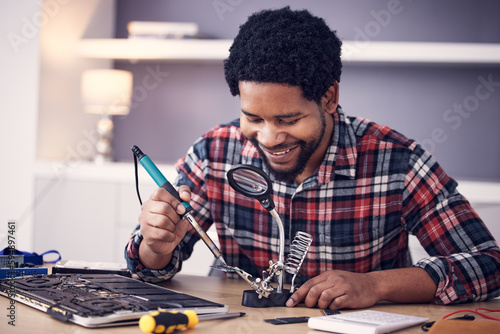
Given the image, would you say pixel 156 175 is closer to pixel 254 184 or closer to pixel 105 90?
pixel 254 184

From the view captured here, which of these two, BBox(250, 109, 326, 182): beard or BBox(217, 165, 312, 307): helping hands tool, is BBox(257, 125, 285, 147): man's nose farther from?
BBox(217, 165, 312, 307): helping hands tool

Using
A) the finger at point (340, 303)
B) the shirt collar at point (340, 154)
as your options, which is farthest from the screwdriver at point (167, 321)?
the shirt collar at point (340, 154)

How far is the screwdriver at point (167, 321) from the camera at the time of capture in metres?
0.77

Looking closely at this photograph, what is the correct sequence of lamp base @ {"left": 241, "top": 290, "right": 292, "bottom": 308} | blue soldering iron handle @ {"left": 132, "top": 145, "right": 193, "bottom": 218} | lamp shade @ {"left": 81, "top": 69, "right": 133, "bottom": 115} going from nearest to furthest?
lamp base @ {"left": 241, "top": 290, "right": 292, "bottom": 308}
blue soldering iron handle @ {"left": 132, "top": 145, "right": 193, "bottom": 218}
lamp shade @ {"left": 81, "top": 69, "right": 133, "bottom": 115}

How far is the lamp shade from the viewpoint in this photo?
10.7 ft

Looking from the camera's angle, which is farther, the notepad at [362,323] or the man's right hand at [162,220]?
the man's right hand at [162,220]

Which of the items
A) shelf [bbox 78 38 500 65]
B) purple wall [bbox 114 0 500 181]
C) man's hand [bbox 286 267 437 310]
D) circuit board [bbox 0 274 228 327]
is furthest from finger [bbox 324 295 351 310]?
purple wall [bbox 114 0 500 181]

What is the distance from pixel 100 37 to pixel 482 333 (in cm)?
307

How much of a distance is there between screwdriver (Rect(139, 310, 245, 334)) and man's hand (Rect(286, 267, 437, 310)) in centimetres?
27

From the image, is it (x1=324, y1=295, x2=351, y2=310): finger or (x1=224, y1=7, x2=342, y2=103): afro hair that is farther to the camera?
(x1=224, y1=7, x2=342, y2=103): afro hair

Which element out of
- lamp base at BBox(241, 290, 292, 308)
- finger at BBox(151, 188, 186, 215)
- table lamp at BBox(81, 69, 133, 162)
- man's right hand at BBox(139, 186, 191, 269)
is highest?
table lamp at BBox(81, 69, 133, 162)

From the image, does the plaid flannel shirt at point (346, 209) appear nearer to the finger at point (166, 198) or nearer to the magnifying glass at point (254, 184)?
the finger at point (166, 198)

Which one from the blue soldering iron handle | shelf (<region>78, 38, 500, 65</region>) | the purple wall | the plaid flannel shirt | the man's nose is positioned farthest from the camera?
the purple wall

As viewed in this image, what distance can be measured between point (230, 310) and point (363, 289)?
268 millimetres
